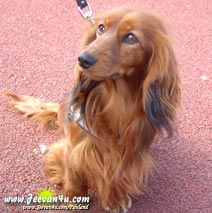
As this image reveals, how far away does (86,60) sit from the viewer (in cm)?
127

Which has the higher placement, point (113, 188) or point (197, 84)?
point (197, 84)

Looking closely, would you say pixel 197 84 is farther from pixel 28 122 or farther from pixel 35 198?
pixel 35 198

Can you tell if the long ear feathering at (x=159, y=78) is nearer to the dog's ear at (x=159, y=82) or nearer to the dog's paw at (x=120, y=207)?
the dog's ear at (x=159, y=82)

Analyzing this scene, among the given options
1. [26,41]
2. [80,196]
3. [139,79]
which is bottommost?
[80,196]

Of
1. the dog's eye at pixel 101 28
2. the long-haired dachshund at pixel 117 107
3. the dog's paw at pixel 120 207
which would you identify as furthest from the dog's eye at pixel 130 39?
the dog's paw at pixel 120 207

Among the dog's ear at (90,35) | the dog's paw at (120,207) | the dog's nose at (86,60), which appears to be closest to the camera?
the dog's nose at (86,60)

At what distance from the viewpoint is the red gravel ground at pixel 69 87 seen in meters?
1.89

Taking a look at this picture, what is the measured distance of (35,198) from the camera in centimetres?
182

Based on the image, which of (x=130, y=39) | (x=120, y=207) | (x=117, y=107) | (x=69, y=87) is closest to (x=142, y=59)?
(x=130, y=39)

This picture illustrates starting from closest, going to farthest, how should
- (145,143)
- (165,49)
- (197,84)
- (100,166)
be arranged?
(165,49), (145,143), (100,166), (197,84)

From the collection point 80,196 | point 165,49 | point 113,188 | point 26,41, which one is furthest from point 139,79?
point 26,41

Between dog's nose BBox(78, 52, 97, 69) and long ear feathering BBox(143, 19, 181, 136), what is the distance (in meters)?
0.22

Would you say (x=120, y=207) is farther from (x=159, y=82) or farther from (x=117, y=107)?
(x=159, y=82)

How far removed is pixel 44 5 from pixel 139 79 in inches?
69.3
